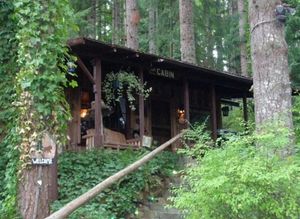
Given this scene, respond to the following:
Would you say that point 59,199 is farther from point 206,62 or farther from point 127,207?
point 206,62

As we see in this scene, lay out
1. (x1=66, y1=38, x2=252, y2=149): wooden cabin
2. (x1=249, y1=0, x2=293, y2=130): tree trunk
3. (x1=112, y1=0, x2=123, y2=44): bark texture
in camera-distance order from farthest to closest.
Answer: (x1=112, y1=0, x2=123, y2=44): bark texture < (x1=66, y1=38, x2=252, y2=149): wooden cabin < (x1=249, y1=0, x2=293, y2=130): tree trunk

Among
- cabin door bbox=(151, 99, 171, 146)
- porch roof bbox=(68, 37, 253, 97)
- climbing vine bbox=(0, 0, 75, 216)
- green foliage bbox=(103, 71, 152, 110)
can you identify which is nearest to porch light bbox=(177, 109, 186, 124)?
cabin door bbox=(151, 99, 171, 146)

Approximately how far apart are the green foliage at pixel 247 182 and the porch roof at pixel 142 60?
5.21 meters

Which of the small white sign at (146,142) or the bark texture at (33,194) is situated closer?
the bark texture at (33,194)

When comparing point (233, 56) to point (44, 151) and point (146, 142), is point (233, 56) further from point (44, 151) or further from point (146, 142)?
point (44, 151)

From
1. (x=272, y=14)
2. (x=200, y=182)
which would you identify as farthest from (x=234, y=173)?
(x=272, y=14)

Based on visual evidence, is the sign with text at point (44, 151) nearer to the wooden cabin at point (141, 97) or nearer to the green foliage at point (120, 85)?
the wooden cabin at point (141, 97)

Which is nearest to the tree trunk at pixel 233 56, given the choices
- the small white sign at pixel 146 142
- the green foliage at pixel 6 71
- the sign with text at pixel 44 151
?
the small white sign at pixel 146 142

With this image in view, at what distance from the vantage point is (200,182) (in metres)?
4.78

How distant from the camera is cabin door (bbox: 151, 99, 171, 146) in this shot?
13.4 meters

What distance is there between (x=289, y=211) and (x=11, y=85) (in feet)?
15.3

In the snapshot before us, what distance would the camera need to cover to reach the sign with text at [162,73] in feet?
39.5

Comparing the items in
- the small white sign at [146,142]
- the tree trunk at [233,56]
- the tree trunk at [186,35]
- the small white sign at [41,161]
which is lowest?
the small white sign at [41,161]

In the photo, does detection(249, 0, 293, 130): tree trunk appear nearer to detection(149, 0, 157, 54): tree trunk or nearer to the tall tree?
the tall tree
